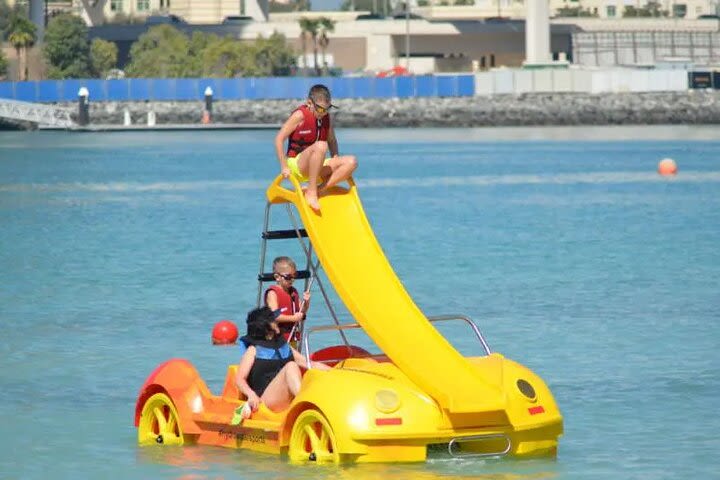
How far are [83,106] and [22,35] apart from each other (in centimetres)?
1419

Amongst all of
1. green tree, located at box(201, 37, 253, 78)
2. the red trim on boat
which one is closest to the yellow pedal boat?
the red trim on boat

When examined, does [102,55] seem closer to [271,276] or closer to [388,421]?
[271,276]

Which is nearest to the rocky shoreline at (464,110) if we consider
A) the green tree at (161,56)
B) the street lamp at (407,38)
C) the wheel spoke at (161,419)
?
the green tree at (161,56)

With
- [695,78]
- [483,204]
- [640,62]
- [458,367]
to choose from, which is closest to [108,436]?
[458,367]

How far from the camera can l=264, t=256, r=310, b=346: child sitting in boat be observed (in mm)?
15227

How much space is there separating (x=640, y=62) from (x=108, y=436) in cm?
15196

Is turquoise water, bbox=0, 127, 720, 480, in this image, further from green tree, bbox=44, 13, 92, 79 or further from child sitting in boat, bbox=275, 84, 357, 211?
green tree, bbox=44, 13, 92, 79

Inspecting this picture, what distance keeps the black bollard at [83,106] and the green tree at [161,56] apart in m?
16.9

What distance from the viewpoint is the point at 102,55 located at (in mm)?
147125

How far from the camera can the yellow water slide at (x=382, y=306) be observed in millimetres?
14219

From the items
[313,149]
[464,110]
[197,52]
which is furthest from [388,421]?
[197,52]

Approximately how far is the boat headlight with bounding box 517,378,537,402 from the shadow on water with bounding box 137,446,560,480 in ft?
2.10

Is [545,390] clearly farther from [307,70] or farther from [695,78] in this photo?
[307,70]

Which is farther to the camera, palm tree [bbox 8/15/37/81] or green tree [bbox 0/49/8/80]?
green tree [bbox 0/49/8/80]
